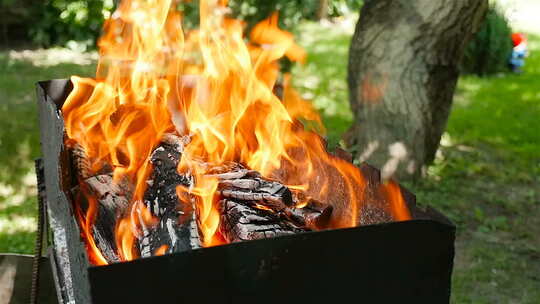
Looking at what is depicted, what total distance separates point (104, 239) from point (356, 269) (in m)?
0.83

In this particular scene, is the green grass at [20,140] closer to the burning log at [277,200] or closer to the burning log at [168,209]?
the burning log at [168,209]

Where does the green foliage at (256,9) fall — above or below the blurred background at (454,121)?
above

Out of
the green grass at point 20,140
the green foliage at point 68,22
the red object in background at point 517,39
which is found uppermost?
the red object in background at point 517,39

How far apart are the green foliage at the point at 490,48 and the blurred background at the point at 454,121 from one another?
0.04 ft

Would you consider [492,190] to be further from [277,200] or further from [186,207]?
[186,207]

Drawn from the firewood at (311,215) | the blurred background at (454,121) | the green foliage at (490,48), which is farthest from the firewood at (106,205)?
the green foliage at (490,48)

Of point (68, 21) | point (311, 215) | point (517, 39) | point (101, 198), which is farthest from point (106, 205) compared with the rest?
point (517, 39)

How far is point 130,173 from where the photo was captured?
2.49 meters

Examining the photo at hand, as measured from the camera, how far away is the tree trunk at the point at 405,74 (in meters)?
4.55

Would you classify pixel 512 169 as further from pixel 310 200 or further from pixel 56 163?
pixel 56 163

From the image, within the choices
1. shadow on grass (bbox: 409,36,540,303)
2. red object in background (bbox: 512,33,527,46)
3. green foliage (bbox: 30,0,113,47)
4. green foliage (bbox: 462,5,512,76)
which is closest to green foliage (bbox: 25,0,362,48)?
green foliage (bbox: 30,0,113,47)

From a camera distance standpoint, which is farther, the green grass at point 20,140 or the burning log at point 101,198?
the green grass at point 20,140

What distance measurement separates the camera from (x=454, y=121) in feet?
22.4

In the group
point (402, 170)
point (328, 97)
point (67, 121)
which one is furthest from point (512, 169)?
point (67, 121)
